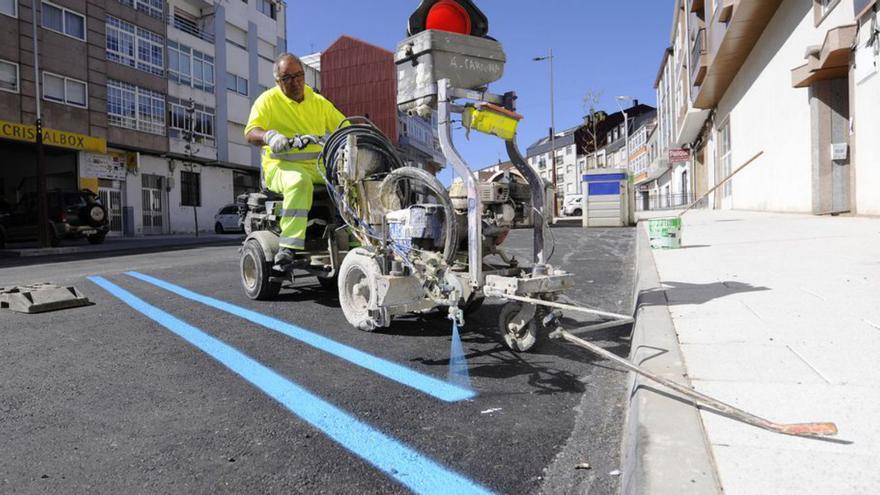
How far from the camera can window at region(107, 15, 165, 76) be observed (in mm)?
24031

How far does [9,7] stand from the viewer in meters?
19.4

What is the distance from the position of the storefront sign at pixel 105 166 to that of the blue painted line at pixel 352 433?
23.4 meters

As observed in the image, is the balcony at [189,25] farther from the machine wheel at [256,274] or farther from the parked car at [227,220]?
the machine wheel at [256,274]

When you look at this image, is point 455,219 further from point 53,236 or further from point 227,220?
point 227,220

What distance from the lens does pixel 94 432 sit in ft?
7.52

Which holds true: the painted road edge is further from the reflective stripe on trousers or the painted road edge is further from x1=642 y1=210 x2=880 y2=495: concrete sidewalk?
the reflective stripe on trousers

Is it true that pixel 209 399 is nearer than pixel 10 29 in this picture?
Yes

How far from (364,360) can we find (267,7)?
1485 inches

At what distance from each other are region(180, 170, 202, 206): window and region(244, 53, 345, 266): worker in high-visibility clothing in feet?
82.7

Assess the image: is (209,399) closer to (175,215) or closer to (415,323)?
(415,323)

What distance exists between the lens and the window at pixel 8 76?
19.2 meters

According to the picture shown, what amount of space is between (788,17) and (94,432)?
17.3m

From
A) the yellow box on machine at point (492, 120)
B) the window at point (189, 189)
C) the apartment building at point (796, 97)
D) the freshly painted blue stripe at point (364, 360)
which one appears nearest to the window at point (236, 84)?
the window at point (189, 189)

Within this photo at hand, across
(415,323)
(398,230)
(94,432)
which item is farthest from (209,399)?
(415,323)
